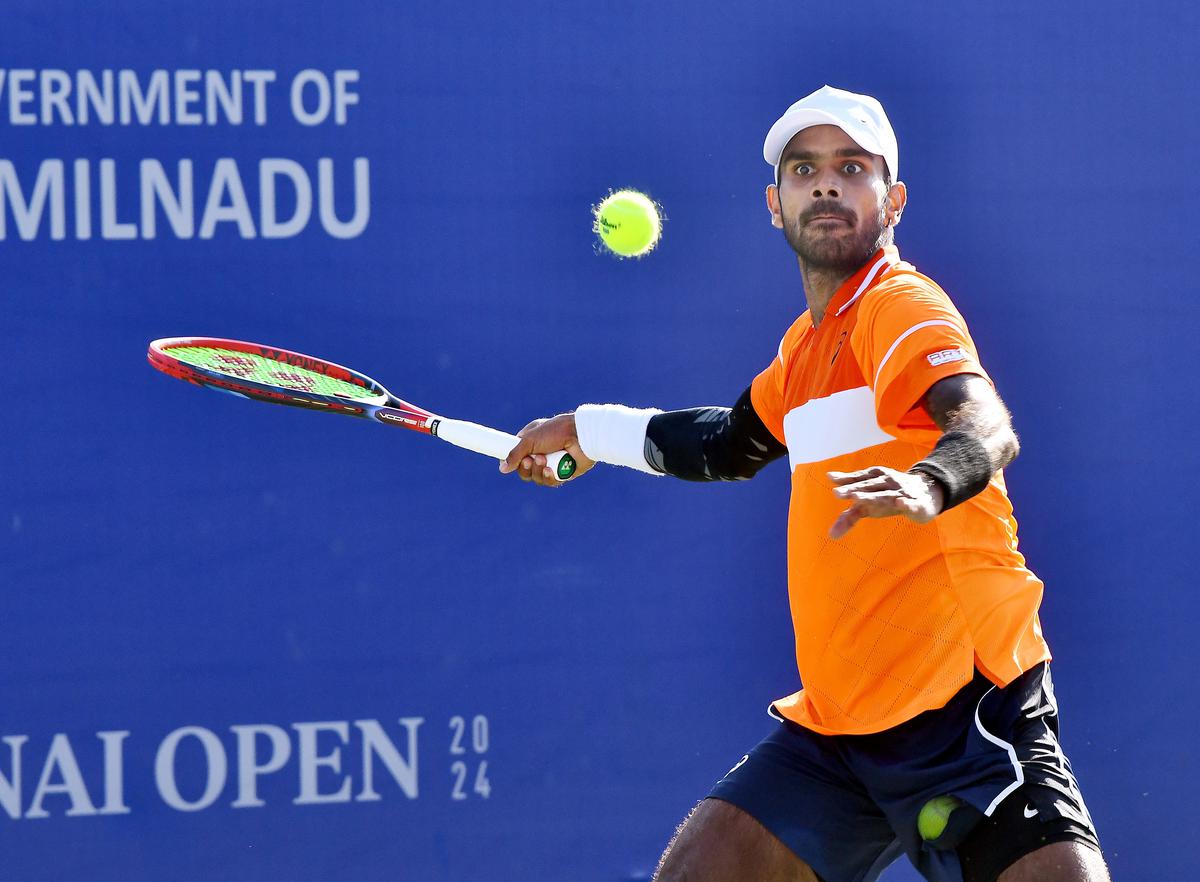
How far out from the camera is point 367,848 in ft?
11.0

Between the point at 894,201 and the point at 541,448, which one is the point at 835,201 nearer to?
the point at 894,201

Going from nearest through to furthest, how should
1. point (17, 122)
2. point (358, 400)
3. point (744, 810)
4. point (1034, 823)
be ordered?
point (1034, 823) < point (744, 810) < point (358, 400) < point (17, 122)

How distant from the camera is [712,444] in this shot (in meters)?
2.71

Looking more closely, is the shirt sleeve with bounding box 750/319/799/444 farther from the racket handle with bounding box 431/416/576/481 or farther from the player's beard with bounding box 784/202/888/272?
the racket handle with bounding box 431/416/576/481

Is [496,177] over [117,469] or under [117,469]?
over

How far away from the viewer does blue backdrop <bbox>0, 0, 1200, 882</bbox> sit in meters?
3.26

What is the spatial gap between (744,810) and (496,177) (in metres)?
1.57

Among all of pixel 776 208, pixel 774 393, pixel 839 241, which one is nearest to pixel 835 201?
pixel 839 241

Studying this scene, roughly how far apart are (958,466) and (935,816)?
57 centimetres

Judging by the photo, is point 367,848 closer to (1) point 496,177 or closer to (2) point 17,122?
(1) point 496,177

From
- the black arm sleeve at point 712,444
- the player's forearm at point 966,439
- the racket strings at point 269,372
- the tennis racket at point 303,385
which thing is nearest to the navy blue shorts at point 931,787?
the player's forearm at point 966,439

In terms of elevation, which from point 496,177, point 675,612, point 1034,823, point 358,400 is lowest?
point 1034,823

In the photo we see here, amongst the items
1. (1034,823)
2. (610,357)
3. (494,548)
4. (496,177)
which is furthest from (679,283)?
(1034,823)

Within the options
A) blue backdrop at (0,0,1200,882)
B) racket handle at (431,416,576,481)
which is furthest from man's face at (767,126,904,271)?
blue backdrop at (0,0,1200,882)
